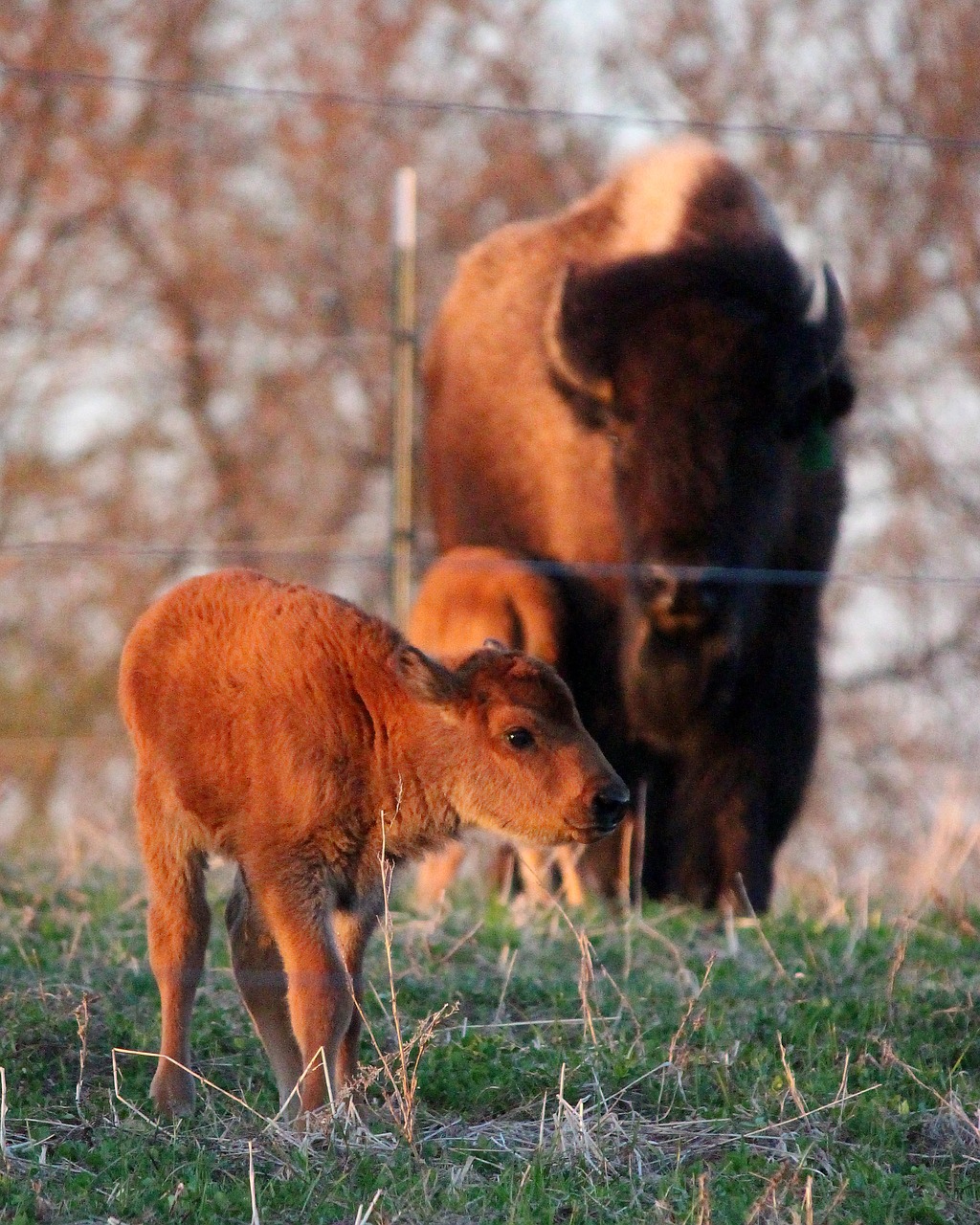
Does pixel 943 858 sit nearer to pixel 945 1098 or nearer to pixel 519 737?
pixel 945 1098

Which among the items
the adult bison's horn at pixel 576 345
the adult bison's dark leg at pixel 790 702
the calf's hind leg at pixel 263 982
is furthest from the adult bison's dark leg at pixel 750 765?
the calf's hind leg at pixel 263 982

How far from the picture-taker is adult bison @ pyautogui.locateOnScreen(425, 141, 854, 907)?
805cm

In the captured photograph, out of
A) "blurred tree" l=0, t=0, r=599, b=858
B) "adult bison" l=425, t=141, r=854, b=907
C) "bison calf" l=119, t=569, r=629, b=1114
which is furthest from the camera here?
"blurred tree" l=0, t=0, r=599, b=858

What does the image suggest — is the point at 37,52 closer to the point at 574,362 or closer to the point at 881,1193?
the point at 574,362

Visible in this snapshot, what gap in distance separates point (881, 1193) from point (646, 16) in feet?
47.8

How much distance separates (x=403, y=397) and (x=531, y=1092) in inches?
270

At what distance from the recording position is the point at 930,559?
15742 mm

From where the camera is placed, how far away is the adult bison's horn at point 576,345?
28.1 feet

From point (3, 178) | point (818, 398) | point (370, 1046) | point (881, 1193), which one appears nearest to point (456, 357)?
point (818, 398)

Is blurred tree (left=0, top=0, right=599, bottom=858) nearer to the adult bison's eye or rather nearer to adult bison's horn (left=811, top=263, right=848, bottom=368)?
adult bison's horn (left=811, top=263, right=848, bottom=368)

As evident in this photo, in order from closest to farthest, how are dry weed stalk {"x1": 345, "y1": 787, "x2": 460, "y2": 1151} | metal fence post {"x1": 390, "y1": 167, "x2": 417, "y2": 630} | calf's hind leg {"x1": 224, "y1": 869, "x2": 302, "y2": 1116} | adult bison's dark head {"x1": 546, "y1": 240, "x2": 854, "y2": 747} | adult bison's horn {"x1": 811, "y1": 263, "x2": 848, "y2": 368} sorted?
dry weed stalk {"x1": 345, "y1": 787, "x2": 460, "y2": 1151} < calf's hind leg {"x1": 224, "y1": 869, "x2": 302, "y2": 1116} < adult bison's dark head {"x1": 546, "y1": 240, "x2": 854, "y2": 747} < adult bison's horn {"x1": 811, "y1": 263, "x2": 848, "y2": 368} < metal fence post {"x1": 390, "y1": 167, "x2": 417, "y2": 630}

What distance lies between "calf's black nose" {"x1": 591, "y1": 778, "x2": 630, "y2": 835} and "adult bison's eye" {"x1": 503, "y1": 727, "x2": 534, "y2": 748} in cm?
23

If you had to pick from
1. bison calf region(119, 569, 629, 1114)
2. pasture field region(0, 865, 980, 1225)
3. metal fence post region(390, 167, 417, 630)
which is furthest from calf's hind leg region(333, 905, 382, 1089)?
metal fence post region(390, 167, 417, 630)

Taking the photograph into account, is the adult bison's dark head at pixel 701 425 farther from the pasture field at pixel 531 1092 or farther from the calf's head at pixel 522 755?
the calf's head at pixel 522 755
